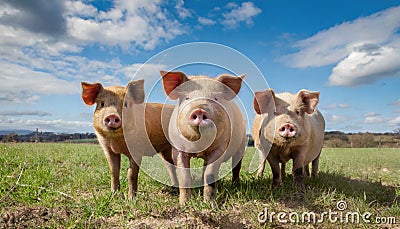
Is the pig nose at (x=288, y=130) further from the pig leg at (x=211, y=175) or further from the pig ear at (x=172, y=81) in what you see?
the pig ear at (x=172, y=81)

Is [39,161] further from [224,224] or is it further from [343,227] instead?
[343,227]

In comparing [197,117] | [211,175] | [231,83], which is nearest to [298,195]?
[211,175]

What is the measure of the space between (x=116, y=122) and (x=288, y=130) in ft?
7.96

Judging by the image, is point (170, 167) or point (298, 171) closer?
point (298, 171)

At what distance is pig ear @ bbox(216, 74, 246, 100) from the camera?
14.4 ft

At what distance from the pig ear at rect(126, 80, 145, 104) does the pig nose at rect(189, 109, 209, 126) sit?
130 cm

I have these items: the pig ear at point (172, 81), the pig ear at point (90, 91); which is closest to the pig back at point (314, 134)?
the pig ear at point (172, 81)

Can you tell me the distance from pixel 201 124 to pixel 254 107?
1781 mm

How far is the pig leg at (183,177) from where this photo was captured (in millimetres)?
4277

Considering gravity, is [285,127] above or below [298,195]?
above

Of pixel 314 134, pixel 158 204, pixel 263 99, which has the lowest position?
pixel 158 204

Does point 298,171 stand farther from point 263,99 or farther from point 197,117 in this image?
point 197,117

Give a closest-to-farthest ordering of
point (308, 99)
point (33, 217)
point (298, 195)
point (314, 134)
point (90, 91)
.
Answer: point (33, 217), point (298, 195), point (90, 91), point (308, 99), point (314, 134)

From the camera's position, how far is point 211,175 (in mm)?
4301
